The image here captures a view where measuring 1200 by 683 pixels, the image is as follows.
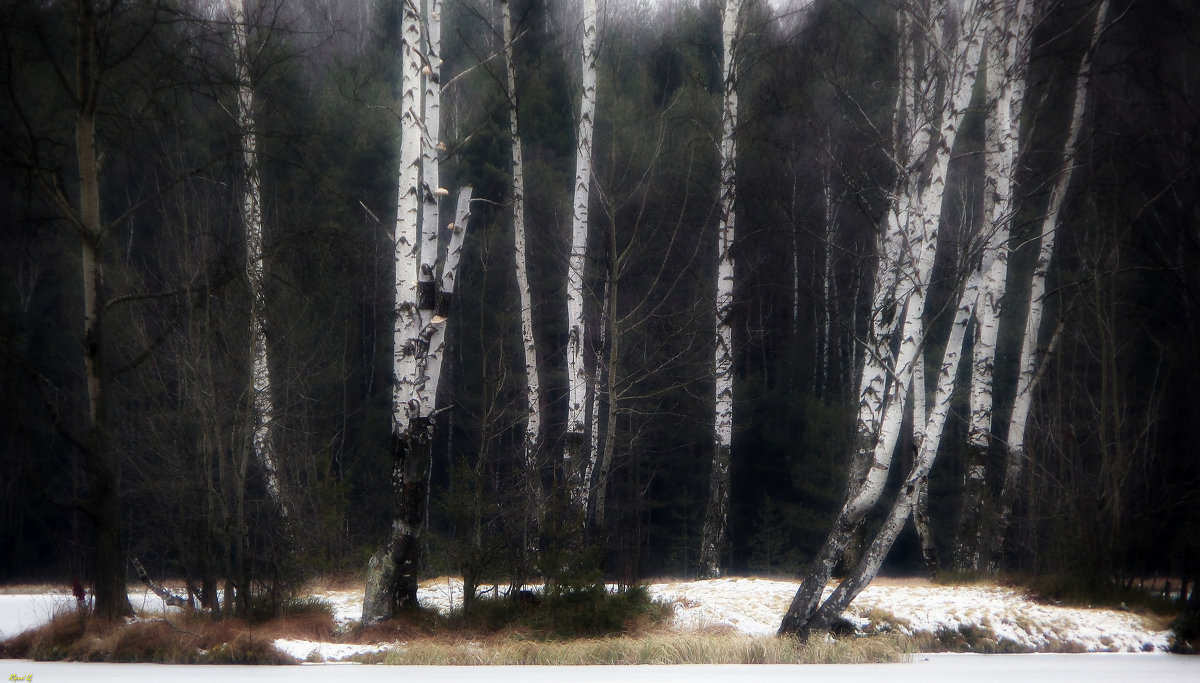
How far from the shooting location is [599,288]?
20969 millimetres

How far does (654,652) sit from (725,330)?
6678mm

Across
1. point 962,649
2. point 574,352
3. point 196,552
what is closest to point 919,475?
point 962,649

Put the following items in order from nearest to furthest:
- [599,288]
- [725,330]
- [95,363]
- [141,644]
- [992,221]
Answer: [141,644] < [95,363] < [992,221] < [725,330] < [599,288]

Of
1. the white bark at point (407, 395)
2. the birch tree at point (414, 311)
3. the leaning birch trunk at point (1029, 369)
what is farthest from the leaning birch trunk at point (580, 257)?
the leaning birch trunk at point (1029, 369)

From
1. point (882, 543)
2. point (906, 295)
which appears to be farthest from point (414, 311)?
point (882, 543)

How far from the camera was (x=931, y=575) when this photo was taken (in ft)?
44.6

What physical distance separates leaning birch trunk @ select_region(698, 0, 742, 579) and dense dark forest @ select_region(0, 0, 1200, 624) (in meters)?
0.11

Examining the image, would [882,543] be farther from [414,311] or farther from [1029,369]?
[1029,369]

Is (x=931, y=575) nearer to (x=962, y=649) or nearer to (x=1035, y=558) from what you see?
(x=1035, y=558)

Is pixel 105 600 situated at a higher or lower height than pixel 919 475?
lower

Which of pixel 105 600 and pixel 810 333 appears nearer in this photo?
pixel 105 600

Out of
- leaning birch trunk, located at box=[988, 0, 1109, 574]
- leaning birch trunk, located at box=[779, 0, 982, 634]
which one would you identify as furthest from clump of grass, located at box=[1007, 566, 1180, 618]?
leaning birch trunk, located at box=[779, 0, 982, 634]

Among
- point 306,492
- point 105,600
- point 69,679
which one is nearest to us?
point 69,679

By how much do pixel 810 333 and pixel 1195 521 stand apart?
13.7m
